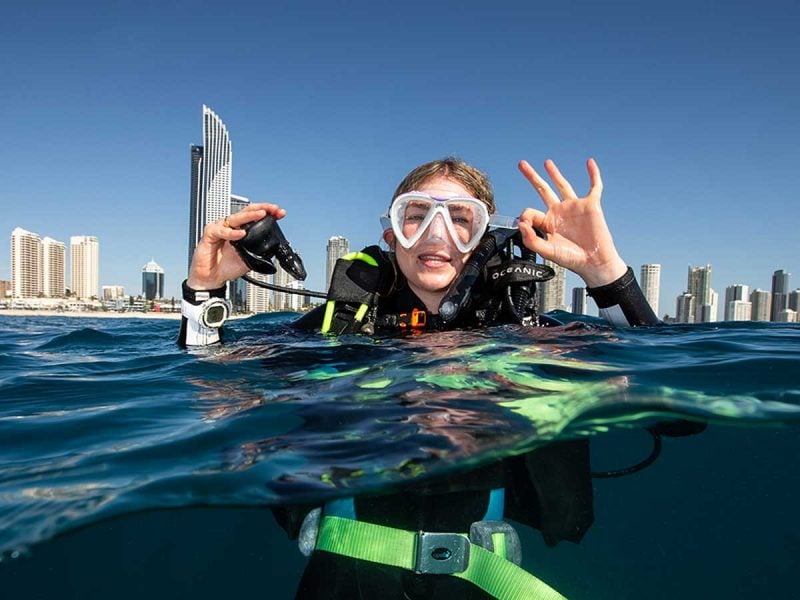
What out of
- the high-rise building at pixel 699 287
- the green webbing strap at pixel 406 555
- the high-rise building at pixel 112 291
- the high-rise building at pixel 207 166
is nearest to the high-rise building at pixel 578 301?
the high-rise building at pixel 699 287

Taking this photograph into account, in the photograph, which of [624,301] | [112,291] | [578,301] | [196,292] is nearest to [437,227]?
[624,301]

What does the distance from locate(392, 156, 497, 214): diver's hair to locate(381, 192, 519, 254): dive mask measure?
0.86ft

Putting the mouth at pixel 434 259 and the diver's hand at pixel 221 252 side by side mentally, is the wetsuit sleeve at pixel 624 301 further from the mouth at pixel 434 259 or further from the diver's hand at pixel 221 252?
the diver's hand at pixel 221 252

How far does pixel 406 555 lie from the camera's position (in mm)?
1802

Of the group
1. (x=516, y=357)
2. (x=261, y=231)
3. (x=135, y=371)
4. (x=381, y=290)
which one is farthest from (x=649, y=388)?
(x=135, y=371)

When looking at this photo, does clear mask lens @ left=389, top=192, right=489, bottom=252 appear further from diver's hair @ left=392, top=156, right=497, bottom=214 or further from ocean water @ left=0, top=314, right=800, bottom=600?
ocean water @ left=0, top=314, right=800, bottom=600

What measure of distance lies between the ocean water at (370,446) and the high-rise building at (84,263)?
98.9 meters

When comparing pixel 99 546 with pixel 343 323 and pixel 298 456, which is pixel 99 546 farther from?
pixel 343 323

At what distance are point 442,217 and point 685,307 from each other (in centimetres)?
2102

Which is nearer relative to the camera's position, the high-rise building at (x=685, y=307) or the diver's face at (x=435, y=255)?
the diver's face at (x=435, y=255)

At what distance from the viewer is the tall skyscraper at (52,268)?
83425 millimetres

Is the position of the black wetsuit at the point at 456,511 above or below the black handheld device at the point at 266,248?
below

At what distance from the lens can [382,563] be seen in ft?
5.98

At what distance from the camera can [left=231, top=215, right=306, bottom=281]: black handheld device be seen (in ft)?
11.5
